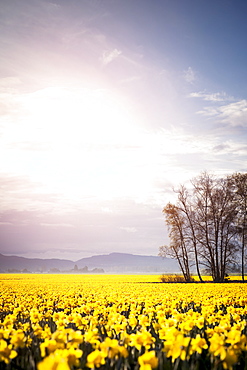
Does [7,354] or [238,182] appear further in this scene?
[238,182]

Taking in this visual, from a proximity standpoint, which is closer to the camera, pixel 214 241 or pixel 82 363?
pixel 82 363

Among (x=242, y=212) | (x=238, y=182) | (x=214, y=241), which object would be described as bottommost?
(x=214, y=241)

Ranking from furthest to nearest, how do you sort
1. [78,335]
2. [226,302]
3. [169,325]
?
[226,302]
[169,325]
[78,335]

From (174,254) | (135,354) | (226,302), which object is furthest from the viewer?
(174,254)

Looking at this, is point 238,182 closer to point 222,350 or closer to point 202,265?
point 202,265

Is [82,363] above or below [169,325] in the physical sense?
below

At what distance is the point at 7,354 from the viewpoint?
3021 mm

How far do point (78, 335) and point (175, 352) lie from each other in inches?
39.7

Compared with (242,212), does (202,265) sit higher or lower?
lower

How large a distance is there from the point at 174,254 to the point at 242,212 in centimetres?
910

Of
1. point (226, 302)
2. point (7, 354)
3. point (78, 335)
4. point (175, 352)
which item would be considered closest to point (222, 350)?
point (175, 352)

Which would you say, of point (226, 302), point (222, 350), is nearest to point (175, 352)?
point (222, 350)

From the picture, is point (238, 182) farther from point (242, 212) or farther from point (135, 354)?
point (135, 354)

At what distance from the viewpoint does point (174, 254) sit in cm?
3681
